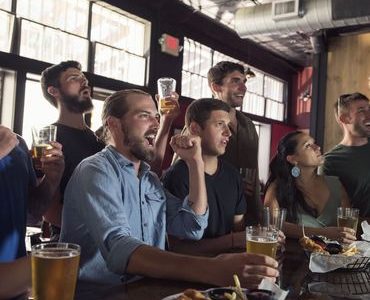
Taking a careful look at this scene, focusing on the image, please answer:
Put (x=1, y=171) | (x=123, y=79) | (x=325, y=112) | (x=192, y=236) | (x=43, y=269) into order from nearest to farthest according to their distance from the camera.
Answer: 1. (x=43, y=269)
2. (x=1, y=171)
3. (x=192, y=236)
4. (x=325, y=112)
5. (x=123, y=79)

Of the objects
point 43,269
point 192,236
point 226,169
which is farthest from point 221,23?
point 43,269

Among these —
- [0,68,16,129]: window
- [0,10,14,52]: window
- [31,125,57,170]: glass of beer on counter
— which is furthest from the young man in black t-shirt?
[0,10,14,52]: window

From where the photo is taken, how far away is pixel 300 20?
17.9 feet

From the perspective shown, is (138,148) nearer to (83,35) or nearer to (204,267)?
(204,267)

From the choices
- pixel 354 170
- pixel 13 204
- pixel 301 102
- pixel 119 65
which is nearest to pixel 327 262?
pixel 13 204

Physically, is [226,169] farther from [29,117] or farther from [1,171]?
[29,117]

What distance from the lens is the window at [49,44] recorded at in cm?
503

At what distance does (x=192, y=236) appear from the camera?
1790 millimetres

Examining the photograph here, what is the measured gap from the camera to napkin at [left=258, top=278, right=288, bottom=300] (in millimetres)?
1058

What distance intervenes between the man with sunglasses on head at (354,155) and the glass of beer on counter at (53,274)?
232 cm

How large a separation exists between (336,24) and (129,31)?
115 inches

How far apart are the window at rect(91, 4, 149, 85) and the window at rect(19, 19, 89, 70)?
0.33 m

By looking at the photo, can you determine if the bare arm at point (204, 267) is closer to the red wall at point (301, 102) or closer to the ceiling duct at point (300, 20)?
the ceiling duct at point (300, 20)

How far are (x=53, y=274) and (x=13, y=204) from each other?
669 mm
